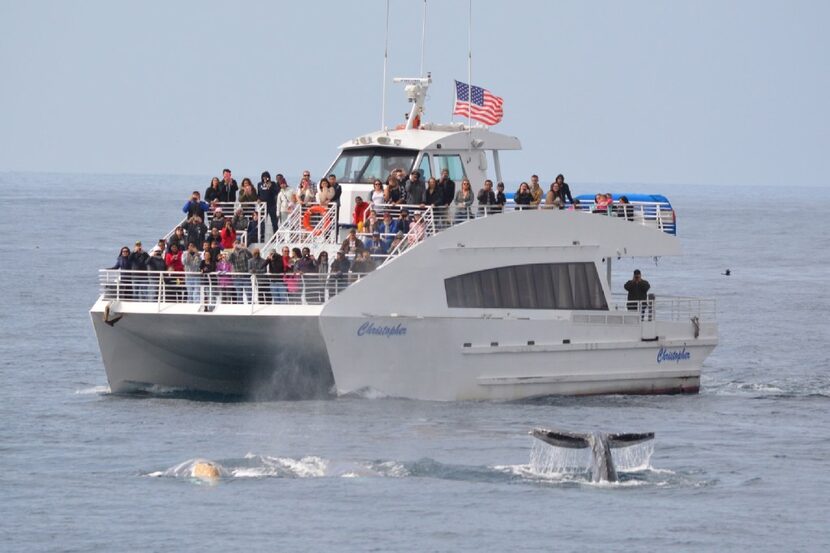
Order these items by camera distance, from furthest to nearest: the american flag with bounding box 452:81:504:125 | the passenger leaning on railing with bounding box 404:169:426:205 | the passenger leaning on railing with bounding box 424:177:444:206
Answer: the american flag with bounding box 452:81:504:125 → the passenger leaning on railing with bounding box 404:169:426:205 → the passenger leaning on railing with bounding box 424:177:444:206

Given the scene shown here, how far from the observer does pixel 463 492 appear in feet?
90.3

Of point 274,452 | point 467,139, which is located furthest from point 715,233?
point 274,452

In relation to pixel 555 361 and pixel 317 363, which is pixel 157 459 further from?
pixel 555 361

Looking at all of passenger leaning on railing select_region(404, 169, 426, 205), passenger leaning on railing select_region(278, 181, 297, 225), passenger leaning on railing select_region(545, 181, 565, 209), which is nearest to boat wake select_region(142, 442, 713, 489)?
passenger leaning on railing select_region(404, 169, 426, 205)

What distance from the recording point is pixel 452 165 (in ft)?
125

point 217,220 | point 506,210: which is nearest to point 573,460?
point 506,210

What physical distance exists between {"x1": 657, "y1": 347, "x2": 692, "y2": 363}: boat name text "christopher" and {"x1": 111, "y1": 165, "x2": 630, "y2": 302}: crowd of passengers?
120 inches

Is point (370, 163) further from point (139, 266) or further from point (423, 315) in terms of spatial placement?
point (139, 266)

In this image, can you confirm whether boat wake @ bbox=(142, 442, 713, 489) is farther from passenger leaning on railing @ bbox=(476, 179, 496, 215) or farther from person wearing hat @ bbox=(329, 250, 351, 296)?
passenger leaning on railing @ bbox=(476, 179, 496, 215)

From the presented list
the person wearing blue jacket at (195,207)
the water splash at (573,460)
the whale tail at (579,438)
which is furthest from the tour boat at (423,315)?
the whale tail at (579,438)

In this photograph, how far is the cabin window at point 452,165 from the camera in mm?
37812

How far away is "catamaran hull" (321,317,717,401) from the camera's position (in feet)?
109

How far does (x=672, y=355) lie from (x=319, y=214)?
794cm

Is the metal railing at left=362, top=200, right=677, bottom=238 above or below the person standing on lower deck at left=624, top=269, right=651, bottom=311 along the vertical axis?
above
